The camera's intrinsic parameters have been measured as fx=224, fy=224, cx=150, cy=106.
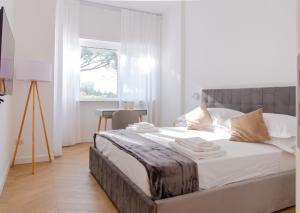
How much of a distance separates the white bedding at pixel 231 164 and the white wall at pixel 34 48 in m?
1.64

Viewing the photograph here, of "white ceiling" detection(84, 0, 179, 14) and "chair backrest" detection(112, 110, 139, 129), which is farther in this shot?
"white ceiling" detection(84, 0, 179, 14)

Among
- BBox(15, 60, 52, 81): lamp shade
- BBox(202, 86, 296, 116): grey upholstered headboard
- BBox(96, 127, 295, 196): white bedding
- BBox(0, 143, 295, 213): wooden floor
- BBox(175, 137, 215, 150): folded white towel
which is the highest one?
BBox(15, 60, 52, 81): lamp shade

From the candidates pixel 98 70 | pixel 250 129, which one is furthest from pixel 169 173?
pixel 98 70

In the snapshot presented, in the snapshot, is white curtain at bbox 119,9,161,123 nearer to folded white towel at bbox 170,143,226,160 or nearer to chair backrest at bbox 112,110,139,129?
chair backrest at bbox 112,110,139,129

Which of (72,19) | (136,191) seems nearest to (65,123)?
(72,19)

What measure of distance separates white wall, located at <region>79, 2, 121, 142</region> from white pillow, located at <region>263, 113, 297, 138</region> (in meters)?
3.51

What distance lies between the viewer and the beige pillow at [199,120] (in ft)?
10.4

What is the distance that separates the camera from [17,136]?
3.25 metres

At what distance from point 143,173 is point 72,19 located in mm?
3920

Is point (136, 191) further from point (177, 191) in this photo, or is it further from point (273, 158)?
point (273, 158)

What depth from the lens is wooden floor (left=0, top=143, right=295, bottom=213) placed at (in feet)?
6.62

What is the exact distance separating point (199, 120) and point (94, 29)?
310cm

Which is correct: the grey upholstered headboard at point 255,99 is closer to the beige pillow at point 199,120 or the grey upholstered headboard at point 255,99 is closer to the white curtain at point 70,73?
the beige pillow at point 199,120

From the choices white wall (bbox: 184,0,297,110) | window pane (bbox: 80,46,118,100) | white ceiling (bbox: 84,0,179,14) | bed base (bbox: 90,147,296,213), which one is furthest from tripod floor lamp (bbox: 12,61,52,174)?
white wall (bbox: 184,0,297,110)
